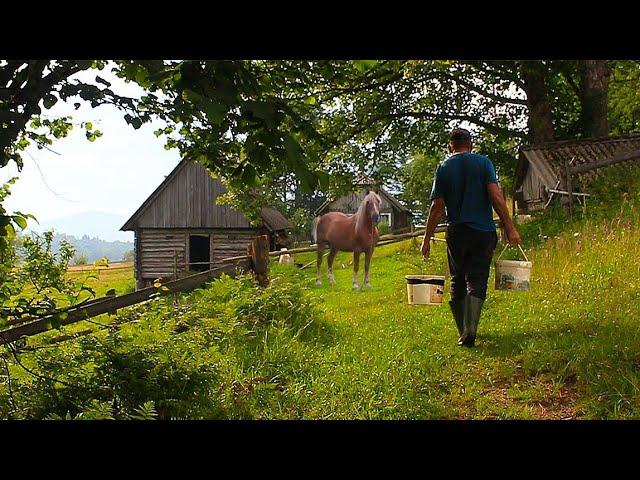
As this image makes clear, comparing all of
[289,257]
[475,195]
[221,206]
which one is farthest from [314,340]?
[475,195]

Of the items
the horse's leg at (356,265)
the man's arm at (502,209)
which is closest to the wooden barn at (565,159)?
the man's arm at (502,209)

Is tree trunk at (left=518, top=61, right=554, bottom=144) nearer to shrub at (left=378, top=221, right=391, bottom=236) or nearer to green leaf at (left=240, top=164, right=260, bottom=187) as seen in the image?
shrub at (left=378, top=221, right=391, bottom=236)

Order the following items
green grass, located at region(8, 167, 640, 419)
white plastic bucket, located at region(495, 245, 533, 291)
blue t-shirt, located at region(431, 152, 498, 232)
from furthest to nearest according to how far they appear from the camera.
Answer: white plastic bucket, located at region(495, 245, 533, 291) < blue t-shirt, located at region(431, 152, 498, 232) < green grass, located at region(8, 167, 640, 419)

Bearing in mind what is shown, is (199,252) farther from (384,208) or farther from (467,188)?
(467,188)

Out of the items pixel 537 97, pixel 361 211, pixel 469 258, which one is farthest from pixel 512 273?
pixel 537 97

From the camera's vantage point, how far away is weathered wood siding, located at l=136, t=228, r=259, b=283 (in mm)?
2926

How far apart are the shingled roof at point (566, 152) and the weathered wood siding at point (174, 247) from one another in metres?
1.25

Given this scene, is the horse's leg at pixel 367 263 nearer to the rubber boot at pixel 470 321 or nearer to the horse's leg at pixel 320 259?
Result: the horse's leg at pixel 320 259

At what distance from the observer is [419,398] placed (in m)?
2.53

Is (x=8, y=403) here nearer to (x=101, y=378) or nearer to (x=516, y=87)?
(x=101, y=378)

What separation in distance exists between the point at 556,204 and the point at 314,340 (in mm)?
1191

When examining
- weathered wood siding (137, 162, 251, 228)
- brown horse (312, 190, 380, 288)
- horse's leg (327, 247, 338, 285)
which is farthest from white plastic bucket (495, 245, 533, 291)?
weathered wood siding (137, 162, 251, 228)

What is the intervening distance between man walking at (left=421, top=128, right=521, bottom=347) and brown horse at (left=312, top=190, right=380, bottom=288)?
0.82 feet
